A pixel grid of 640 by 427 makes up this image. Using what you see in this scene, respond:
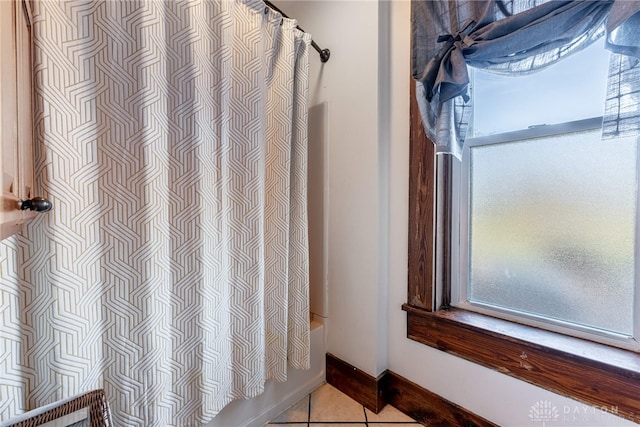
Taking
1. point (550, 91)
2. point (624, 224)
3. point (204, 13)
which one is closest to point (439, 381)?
point (624, 224)

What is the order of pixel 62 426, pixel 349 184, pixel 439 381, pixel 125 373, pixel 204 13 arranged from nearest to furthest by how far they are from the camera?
pixel 62 426 → pixel 125 373 → pixel 204 13 → pixel 439 381 → pixel 349 184

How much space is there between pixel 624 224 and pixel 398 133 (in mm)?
822

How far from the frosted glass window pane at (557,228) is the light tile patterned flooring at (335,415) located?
65cm

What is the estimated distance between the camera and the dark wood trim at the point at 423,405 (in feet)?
3.49

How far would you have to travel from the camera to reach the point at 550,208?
3.19 feet

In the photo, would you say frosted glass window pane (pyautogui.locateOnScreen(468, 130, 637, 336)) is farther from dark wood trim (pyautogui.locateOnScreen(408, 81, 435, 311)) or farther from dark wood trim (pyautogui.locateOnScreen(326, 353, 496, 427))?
dark wood trim (pyautogui.locateOnScreen(326, 353, 496, 427))

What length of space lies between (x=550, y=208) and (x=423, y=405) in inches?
37.8

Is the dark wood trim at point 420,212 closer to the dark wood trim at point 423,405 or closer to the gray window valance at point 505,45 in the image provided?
the gray window valance at point 505,45

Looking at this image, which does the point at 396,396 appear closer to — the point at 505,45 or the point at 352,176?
the point at 352,176

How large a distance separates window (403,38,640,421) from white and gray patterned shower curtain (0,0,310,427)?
0.59 metres

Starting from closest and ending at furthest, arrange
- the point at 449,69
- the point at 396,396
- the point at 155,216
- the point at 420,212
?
the point at 155,216
the point at 449,69
the point at 420,212
the point at 396,396

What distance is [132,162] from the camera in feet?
2.60

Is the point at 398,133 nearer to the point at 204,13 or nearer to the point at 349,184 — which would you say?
the point at 349,184

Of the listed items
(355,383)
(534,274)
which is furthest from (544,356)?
(355,383)
